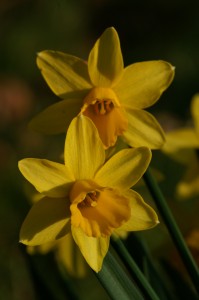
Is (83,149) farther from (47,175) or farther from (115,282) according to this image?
(115,282)

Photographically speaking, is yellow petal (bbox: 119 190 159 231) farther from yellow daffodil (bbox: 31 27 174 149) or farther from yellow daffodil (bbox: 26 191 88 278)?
yellow daffodil (bbox: 26 191 88 278)

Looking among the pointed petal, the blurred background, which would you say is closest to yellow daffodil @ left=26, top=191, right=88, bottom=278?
the pointed petal

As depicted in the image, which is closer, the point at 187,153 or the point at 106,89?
the point at 106,89

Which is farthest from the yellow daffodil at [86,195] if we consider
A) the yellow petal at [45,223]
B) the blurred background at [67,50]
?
the blurred background at [67,50]

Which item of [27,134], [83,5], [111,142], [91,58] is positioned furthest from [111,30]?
[83,5]

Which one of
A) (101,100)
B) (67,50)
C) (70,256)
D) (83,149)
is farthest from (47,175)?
(67,50)

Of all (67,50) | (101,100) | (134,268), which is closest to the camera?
(134,268)

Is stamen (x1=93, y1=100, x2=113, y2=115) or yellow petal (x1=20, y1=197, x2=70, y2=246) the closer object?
yellow petal (x1=20, y1=197, x2=70, y2=246)

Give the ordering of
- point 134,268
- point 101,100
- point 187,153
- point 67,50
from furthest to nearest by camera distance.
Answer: point 67,50 → point 187,153 → point 101,100 → point 134,268
